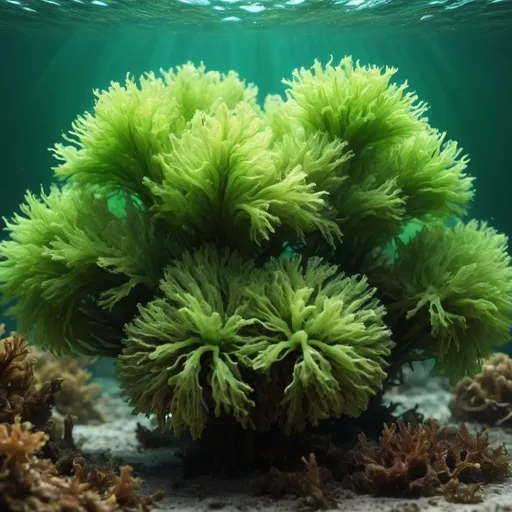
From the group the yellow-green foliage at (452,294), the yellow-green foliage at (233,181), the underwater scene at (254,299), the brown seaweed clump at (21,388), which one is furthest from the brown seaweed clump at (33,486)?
the yellow-green foliage at (452,294)

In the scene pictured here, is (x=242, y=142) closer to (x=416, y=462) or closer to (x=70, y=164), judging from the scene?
(x=70, y=164)

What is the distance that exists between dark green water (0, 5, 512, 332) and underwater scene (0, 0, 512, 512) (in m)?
3.98

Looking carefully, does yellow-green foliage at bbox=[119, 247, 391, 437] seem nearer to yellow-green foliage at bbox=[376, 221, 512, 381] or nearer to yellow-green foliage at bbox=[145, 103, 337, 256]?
yellow-green foliage at bbox=[145, 103, 337, 256]

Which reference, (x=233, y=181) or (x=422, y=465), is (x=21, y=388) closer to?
(x=233, y=181)

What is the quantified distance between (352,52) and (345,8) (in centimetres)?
160

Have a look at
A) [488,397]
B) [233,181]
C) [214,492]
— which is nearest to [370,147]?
[233,181]

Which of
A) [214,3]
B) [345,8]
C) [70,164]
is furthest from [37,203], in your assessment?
[345,8]

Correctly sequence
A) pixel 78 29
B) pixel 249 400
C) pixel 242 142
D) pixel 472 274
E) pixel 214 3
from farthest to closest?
pixel 78 29
pixel 214 3
pixel 472 274
pixel 242 142
pixel 249 400

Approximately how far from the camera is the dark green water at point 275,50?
8.43 m

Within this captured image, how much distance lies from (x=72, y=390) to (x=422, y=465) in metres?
4.83

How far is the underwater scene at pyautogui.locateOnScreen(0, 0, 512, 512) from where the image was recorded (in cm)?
354

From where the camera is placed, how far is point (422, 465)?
3707mm

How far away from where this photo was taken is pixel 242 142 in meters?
3.84

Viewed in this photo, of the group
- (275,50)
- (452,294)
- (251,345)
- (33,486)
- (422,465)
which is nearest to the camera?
(33,486)
